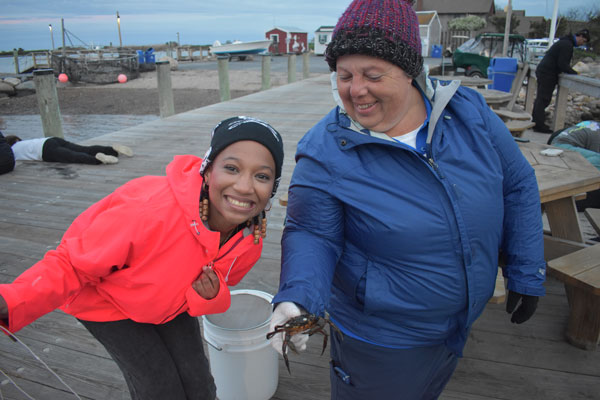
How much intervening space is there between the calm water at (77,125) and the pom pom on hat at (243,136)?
35.3 feet

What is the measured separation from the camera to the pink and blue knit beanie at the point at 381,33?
1.42 m

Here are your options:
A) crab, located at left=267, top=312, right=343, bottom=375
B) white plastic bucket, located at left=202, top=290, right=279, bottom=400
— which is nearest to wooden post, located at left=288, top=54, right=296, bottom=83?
white plastic bucket, located at left=202, top=290, right=279, bottom=400

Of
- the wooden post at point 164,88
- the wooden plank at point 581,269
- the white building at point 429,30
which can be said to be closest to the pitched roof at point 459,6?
the white building at point 429,30

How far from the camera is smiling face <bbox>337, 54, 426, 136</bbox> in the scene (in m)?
1.46

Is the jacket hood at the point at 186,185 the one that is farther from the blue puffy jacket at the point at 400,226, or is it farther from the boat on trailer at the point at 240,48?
the boat on trailer at the point at 240,48

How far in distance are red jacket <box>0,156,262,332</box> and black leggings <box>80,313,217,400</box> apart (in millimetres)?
76

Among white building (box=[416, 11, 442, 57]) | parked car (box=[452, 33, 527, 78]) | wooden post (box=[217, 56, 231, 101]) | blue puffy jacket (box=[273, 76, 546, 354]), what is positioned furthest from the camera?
white building (box=[416, 11, 442, 57])

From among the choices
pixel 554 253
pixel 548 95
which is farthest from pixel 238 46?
pixel 554 253

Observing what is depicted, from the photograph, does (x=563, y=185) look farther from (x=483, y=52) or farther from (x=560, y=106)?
(x=483, y=52)

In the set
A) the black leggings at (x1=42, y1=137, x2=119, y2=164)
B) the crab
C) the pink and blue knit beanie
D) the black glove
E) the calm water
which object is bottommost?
the calm water

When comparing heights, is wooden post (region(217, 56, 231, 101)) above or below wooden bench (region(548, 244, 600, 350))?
above

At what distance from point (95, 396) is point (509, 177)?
223 cm

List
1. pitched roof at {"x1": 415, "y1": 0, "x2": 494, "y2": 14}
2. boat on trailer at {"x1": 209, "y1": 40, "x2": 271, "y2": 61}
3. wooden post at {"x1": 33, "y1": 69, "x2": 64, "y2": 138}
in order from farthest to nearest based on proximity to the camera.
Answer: pitched roof at {"x1": 415, "y1": 0, "x2": 494, "y2": 14}
boat on trailer at {"x1": 209, "y1": 40, "x2": 271, "y2": 61}
wooden post at {"x1": 33, "y1": 69, "x2": 64, "y2": 138}

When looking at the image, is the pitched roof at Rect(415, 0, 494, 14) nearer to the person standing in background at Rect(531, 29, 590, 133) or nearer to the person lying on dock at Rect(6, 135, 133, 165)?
the person standing in background at Rect(531, 29, 590, 133)
